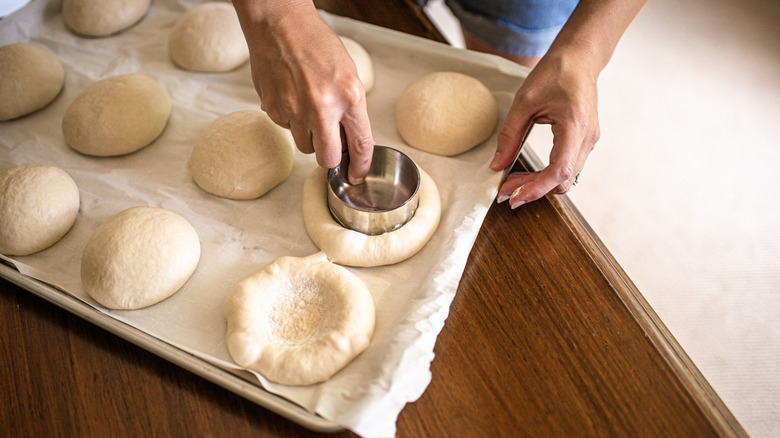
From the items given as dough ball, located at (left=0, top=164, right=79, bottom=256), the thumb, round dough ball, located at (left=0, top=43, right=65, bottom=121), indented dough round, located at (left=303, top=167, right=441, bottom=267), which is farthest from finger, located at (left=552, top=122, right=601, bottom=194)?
round dough ball, located at (left=0, top=43, right=65, bottom=121)

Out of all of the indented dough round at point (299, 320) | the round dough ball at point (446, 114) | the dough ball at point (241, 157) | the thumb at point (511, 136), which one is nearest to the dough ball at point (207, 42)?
the dough ball at point (241, 157)

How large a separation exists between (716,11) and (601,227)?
2.18 metres

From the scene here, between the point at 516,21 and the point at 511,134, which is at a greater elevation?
the point at 516,21

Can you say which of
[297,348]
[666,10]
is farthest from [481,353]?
[666,10]

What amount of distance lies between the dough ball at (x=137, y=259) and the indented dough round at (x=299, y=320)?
160mm

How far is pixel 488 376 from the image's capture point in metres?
1.02

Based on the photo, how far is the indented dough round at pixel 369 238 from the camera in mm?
1206

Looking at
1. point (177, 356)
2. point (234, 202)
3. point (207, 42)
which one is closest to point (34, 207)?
point (234, 202)

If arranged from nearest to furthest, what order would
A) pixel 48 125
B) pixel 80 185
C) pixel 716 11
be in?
pixel 80 185, pixel 48 125, pixel 716 11

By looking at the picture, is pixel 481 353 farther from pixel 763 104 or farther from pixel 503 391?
pixel 763 104

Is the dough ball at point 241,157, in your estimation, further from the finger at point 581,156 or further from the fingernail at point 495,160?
the finger at point 581,156

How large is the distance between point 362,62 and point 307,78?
566 millimetres

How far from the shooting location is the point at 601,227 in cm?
251

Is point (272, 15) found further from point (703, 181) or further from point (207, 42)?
point (703, 181)
